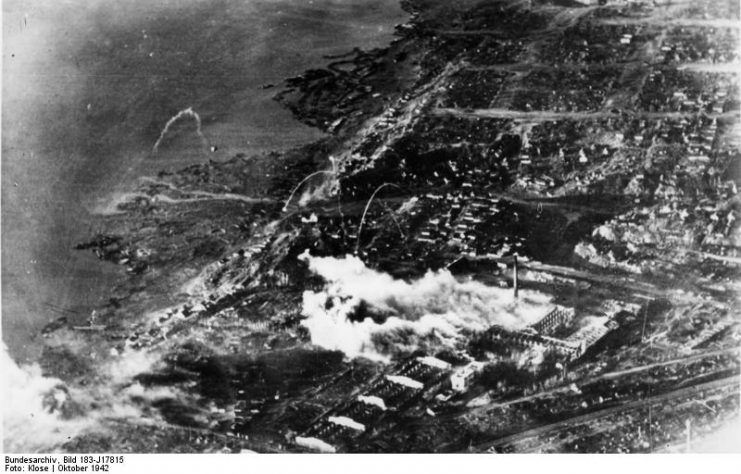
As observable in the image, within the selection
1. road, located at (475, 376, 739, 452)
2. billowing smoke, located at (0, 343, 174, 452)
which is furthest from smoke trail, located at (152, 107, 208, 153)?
road, located at (475, 376, 739, 452)

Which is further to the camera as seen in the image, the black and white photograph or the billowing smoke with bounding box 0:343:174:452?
the billowing smoke with bounding box 0:343:174:452

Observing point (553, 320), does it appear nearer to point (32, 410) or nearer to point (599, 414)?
point (599, 414)

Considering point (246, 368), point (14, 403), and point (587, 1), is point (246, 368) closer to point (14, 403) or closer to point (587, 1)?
point (14, 403)

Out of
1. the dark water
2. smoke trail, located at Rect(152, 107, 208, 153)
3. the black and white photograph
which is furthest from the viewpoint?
smoke trail, located at Rect(152, 107, 208, 153)

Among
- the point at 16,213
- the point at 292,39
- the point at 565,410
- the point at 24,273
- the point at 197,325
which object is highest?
the point at 292,39

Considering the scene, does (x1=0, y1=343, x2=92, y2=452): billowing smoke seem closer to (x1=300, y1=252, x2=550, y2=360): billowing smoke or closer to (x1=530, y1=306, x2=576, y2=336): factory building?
(x1=300, y1=252, x2=550, y2=360): billowing smoke

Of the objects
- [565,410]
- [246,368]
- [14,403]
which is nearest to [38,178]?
[14,403]
